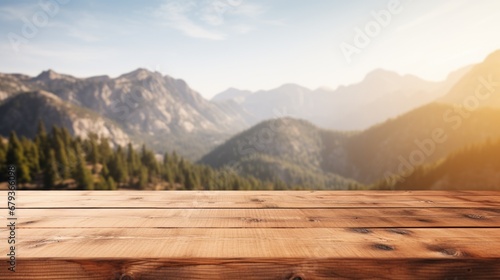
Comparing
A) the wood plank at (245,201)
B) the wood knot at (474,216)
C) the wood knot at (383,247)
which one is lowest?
the wood knot at (474,216)

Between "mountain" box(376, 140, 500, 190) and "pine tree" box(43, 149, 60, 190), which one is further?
"mountain" box(376, 140, 500, 190)

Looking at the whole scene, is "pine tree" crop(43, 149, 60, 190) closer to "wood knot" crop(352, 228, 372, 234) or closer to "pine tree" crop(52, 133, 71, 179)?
"pine tree" crop(52, 133, 71, 179)

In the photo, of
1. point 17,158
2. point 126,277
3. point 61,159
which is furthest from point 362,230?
point 61,159

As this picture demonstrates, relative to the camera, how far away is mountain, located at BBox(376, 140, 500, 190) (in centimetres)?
8362

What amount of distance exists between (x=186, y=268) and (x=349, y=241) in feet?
3.10

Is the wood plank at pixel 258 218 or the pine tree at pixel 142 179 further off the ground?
the wood plank at pixel 258 218

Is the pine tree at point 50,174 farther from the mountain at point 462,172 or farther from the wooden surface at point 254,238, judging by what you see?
the mountain at point 462,172

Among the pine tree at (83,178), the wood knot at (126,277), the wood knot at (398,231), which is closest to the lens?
the wood knot at (126,277)

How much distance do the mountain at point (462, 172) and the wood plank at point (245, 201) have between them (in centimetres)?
9714

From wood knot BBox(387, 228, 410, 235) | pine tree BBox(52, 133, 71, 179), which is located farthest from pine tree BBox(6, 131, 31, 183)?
wood knot BBox(387, 228, 410, 235)

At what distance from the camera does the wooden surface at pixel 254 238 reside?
55.1 inches

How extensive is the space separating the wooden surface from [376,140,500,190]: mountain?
322 ft

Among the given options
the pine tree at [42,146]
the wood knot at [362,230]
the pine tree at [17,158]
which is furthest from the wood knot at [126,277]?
the pine tree at [42,146]

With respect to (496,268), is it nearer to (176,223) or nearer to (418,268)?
(418,268)
